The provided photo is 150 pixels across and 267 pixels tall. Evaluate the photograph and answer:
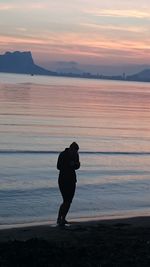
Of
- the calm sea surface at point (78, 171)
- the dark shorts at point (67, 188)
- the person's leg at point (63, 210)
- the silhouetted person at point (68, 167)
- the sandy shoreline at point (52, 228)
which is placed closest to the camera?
the sandy shoreline at point (52, 228)

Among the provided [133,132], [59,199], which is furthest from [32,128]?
[59,199]

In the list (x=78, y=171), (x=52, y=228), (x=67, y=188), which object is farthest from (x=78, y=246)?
(x=78, y=171)

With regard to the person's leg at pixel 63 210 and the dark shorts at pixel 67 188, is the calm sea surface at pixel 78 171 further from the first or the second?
the dark shorts at pixel 67 188

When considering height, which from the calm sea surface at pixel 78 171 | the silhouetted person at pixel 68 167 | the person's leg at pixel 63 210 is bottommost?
the calm sea surface at pixel 78 171

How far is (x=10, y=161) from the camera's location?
2609 centimetres

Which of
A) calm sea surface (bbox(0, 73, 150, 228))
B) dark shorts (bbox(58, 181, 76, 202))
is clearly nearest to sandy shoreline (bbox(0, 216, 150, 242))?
dark shorts (bbox(58, 181, 76, 202))

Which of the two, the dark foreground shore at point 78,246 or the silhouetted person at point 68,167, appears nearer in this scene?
the dark foreground shore at point 78,246

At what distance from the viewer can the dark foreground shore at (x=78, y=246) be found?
29.9 feet

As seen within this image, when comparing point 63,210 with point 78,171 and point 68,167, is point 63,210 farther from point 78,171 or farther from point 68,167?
point 78,171

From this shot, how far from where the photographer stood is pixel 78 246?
10.4 metres

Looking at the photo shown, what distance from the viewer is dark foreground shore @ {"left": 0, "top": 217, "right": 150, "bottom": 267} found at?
9.11 metres

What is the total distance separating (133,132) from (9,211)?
29.3 m

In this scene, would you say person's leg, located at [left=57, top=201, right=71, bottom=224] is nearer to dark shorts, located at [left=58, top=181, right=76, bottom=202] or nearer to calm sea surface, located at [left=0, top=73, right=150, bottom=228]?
dark shorts, located at [left=58, top=181, right=76, bottom=202]

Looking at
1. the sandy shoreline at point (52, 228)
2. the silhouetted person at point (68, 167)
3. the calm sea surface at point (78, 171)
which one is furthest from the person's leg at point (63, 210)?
the calm sea surface at point (78, 171)
